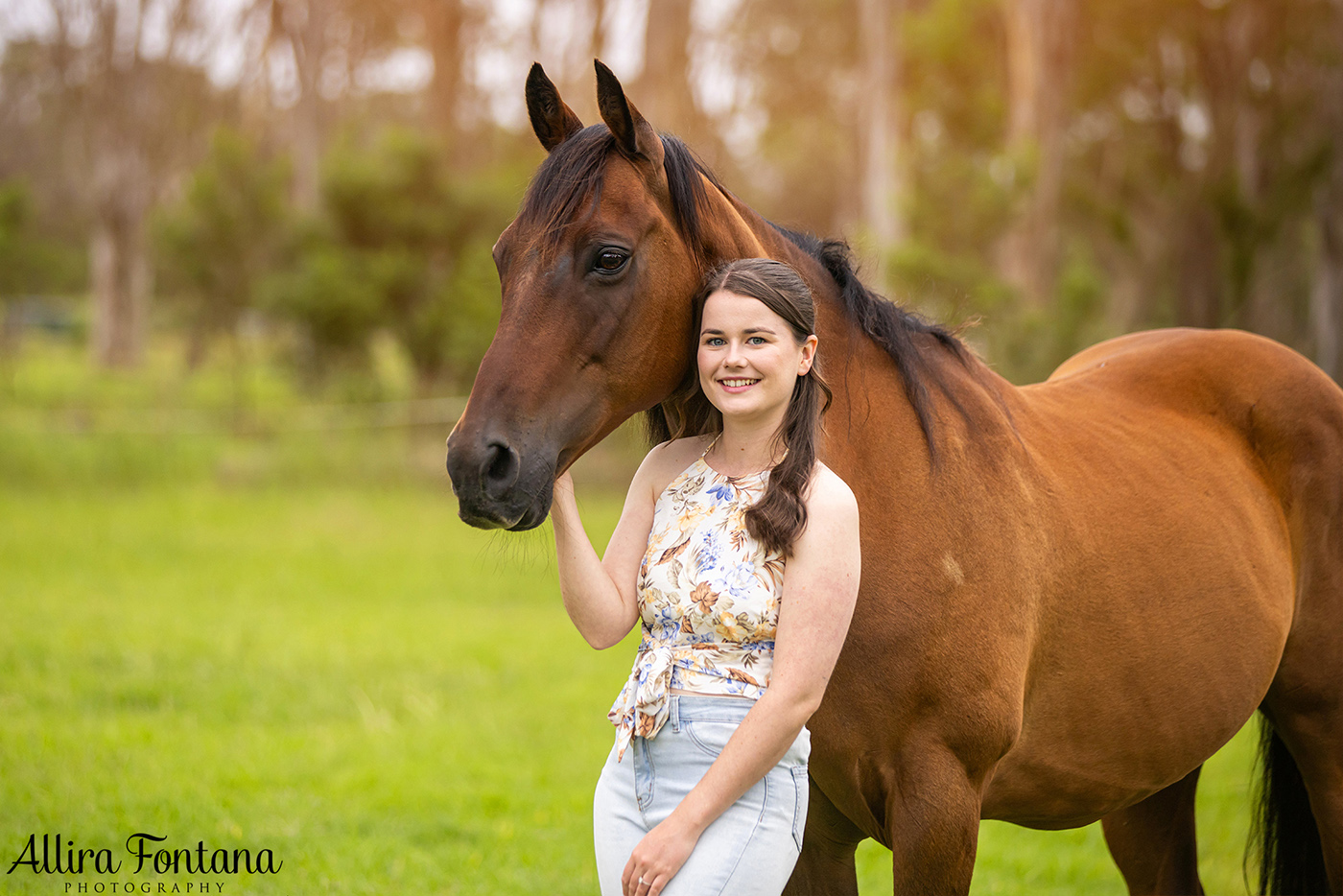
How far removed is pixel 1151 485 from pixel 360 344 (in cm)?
1428

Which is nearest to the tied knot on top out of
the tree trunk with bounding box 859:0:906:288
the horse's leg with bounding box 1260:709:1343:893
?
the horse's leg with bounding box 1260:709:1343:893

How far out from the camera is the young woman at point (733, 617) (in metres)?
1.79

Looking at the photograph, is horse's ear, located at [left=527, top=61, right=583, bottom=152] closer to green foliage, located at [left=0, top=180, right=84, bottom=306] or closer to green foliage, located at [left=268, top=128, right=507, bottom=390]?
green foliage, located at [left=268, top=128, right=507, bottom=390]

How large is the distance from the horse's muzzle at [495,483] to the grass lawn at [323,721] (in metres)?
0.10

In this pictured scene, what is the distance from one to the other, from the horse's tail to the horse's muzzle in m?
2.66

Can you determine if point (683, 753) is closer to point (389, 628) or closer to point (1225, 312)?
point (389, 628)

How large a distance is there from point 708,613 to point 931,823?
72cm

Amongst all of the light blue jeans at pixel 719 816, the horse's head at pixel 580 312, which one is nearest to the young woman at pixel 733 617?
the light blue jeans at pixel 719 816

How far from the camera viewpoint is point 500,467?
1887 millimetres

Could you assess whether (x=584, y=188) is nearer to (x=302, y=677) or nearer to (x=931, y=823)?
(x=931, y=823)

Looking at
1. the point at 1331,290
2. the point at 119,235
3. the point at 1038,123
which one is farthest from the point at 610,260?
the point at 119,235

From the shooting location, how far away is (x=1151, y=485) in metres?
2.82

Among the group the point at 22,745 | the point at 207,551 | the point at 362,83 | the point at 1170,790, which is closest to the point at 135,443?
the point at 207,551

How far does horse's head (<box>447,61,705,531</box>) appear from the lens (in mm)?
1887
